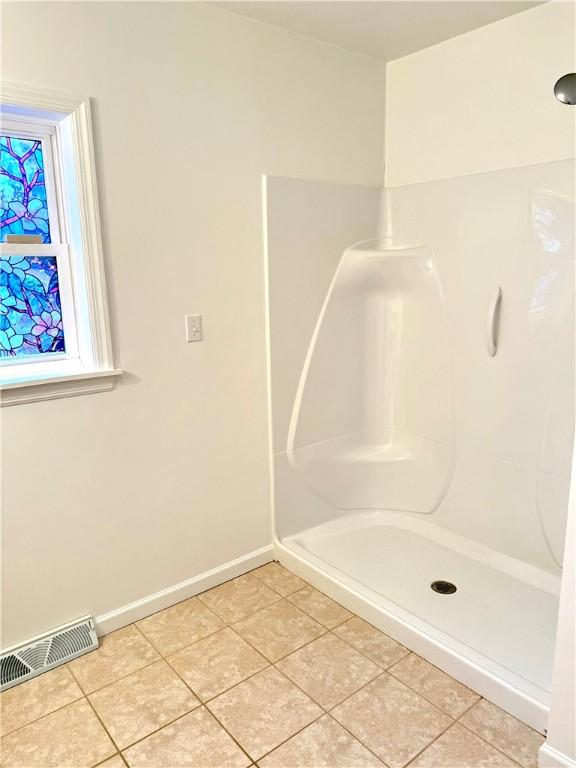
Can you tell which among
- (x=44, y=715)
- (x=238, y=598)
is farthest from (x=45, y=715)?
(x=238, y=598)

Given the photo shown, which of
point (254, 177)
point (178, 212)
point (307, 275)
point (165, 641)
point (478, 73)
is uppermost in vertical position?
point (478, 73)

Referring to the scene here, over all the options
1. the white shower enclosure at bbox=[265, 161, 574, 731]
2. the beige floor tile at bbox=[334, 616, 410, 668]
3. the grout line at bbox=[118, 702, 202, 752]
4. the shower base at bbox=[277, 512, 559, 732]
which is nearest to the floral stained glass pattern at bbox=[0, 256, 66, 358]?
the white shower enclosure at bbox=[265, 161, 574, 731]

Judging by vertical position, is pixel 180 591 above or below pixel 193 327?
below

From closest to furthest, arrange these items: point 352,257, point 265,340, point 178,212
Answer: point 178,212, point 265,340, point 352,257

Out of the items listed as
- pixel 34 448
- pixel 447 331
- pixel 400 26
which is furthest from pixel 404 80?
pixel 34 448

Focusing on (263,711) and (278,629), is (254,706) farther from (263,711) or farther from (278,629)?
(278,629)

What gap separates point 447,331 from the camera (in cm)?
248

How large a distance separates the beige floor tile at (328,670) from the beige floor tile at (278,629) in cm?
4

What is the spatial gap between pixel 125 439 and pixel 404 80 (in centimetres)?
201

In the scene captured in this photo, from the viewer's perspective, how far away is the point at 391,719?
5.44ft

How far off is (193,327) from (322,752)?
4.87ft

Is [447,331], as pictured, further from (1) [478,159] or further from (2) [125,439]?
(2) [125,439]

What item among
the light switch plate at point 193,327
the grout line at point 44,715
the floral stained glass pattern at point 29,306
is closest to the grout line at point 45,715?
the grout line at point 44,715

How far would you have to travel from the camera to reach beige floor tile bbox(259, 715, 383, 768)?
151 cm
